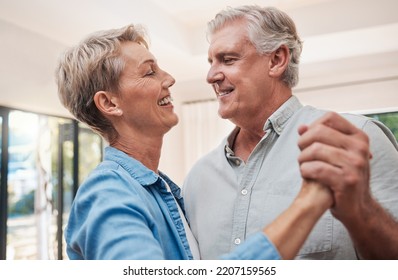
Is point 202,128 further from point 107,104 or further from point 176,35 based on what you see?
point 107,104

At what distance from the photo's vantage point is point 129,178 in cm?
62

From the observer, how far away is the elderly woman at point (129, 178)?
417mm

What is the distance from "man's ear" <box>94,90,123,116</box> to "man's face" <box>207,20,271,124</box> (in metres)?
0.20

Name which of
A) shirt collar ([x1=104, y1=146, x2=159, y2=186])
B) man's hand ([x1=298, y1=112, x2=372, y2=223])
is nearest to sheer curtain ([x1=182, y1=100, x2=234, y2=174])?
shirt collar ([x1=104, y1=146, x2=159, y2=186])

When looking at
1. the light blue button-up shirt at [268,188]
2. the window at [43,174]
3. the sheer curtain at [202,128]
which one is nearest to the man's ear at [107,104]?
the light blue button-up shirt at [268,188]

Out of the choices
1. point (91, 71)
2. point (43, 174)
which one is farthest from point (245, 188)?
point (43, 174)

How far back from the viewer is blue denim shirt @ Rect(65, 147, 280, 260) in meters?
0.47

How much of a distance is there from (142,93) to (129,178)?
0.58ft

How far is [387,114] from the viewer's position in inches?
84.4

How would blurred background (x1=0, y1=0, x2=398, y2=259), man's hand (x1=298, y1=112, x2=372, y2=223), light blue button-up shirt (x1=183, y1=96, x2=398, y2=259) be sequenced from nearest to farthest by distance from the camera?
1. man's hand (x1=298, y1=112, x2=372, y2=223)
2. light blue button-up shirt (x1=183, y1=96, x2=398, y2=259)
3. blurred background (x1=0, y1=0, x2=398, y2=259)

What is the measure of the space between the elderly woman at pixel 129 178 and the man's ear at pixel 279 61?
19 cm

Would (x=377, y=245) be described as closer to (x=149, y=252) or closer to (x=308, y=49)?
(x=149, y=252)

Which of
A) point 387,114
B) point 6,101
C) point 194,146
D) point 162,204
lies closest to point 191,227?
point 162,204

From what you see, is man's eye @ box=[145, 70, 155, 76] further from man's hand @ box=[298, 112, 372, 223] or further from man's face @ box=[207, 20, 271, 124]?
man's hand @ box=[298, 112, 372, 223]
